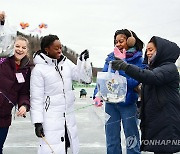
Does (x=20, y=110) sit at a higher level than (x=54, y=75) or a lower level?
lower

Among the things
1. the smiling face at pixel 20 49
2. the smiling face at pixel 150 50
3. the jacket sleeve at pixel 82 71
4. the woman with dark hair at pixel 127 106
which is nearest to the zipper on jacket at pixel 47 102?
the jacket sleeve at pixel 82 71

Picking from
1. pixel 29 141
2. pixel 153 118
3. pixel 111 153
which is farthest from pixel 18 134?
pixel 153 118

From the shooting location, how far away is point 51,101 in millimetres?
3008

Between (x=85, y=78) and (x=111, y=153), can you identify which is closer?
(x=85, y=78)

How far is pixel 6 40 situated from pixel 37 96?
62 cm

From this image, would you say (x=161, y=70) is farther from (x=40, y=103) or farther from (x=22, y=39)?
(x=22, y=39)

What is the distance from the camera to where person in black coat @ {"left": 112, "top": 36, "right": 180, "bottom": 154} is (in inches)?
106

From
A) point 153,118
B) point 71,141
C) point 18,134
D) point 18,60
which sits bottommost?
point 18,134

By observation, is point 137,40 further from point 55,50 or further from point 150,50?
point 55,50

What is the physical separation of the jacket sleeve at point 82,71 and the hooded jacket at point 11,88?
423 mm

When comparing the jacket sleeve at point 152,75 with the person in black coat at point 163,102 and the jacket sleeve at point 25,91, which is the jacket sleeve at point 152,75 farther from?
the jacket sleeve at point 25,91

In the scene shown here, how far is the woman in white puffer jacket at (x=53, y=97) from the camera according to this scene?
9.75ft

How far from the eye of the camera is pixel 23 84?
3.07m

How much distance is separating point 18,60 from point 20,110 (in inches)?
18.2
